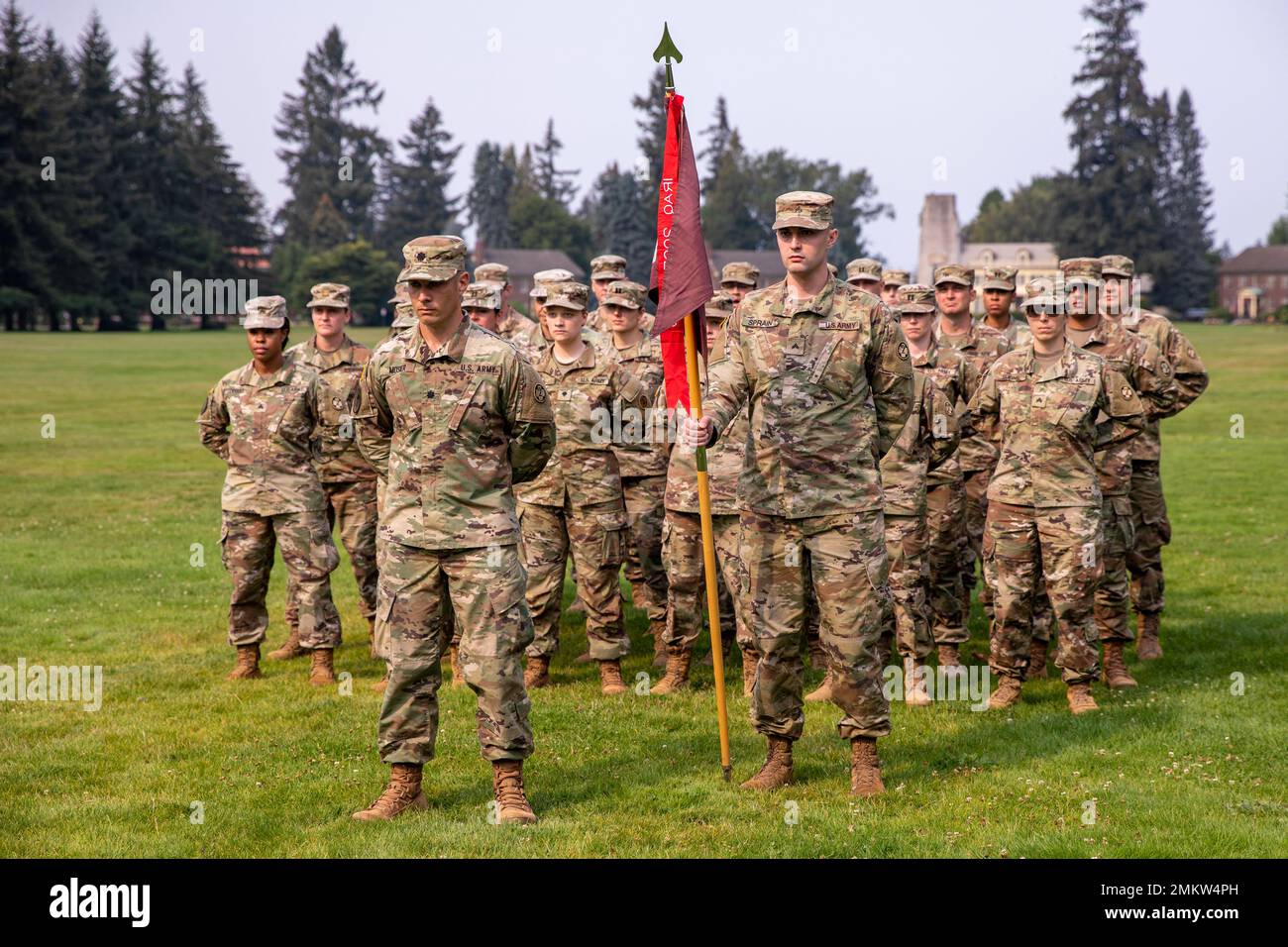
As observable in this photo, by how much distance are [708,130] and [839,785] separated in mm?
128598

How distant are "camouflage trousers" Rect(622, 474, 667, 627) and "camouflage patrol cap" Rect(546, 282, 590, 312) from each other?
5.03 ft

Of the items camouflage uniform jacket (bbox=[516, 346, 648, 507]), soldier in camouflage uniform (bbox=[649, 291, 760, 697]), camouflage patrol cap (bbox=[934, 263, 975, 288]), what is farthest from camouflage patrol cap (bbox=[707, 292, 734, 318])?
camouflage patrol cap (bbox=[934, 263, 975, 288])

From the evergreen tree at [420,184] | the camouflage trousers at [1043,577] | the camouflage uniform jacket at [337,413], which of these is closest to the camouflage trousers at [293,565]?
the camouflage uniform jacket at [337,413]

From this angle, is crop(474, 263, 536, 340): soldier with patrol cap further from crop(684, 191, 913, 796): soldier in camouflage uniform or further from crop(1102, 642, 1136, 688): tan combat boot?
crop(1102, 642, 1136, 688): tan combat boot

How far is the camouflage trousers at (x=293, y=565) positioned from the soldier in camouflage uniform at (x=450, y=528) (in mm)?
Answer: 3336

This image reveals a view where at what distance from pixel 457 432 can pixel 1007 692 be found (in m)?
4.82

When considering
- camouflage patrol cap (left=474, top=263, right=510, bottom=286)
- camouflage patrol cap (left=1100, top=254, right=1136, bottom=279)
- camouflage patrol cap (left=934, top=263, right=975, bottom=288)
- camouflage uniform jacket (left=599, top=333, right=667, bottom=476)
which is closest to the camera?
camouflage uniform jacket (left=599, top=333, right=667, bottom=476)

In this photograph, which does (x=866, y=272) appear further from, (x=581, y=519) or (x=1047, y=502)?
(x=581, y=519)

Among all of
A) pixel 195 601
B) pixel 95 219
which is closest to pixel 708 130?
pixel 95 219

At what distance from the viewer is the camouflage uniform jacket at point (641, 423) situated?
35.1 ft

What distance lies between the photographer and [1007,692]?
970 centimetres

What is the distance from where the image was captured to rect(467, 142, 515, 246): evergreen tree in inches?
5625

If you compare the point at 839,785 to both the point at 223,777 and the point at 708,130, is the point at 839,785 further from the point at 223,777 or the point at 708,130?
the point at 708,130

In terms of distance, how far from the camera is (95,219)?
7900 centimetres
